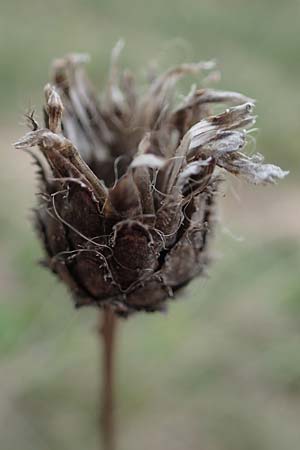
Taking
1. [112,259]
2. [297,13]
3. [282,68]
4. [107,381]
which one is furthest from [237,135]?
[297,13]

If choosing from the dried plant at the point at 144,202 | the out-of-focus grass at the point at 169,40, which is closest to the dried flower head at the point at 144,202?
the dried plant at the point at 144,202

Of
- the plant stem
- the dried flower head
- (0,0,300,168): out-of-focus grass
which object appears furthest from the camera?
(0,0,300,168): out-of-focus grass

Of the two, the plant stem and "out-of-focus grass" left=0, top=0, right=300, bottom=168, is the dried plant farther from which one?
"out-of-focus grass" left=0, top=0, right=300, bottom=168

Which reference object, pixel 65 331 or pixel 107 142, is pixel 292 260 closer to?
pixel 65 331

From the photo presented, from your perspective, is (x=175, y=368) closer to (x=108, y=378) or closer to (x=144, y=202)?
(x=108, y=378)

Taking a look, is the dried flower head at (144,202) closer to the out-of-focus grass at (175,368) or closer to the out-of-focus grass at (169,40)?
the out-of-focus grass at (175,368)

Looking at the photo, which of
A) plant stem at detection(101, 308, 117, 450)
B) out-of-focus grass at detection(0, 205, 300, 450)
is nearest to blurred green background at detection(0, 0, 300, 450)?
out-of-focus grass at detection(0, 205, 300, 450)
